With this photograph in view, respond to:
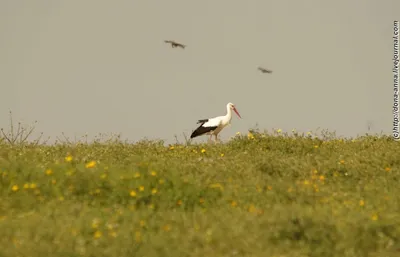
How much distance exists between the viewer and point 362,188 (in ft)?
42.9

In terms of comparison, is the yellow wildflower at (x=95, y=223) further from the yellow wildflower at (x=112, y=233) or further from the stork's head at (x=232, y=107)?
the stork's head at (x=232, y=107)

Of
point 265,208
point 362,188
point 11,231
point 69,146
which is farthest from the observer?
point 69,146

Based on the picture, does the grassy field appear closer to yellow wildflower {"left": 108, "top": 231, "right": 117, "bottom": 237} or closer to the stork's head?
yellow wildflower {"left": 108, "top": 231, "right": 117, "bottom": 237}

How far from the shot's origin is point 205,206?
11.3m

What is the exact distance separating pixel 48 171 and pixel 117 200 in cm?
163

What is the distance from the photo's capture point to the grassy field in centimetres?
898

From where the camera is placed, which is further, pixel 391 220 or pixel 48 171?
pixel 48 171

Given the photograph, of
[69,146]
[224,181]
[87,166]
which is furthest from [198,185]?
[69,146]

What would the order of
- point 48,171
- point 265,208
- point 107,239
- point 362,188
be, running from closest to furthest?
1. point 107,239
2. point 265,208
3. point 48,171
4. point 362,188

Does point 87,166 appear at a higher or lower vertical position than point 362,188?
higher

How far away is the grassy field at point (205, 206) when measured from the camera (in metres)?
8.98

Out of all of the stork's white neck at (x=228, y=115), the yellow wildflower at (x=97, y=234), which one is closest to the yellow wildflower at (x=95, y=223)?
the yellow wildflower at (x=97, y=234)

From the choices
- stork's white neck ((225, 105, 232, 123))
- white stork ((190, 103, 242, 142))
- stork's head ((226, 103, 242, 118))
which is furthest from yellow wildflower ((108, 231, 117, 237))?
stork's head ((226, 103, 242, 118))

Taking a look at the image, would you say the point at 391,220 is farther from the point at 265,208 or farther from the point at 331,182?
the point at 331,182
